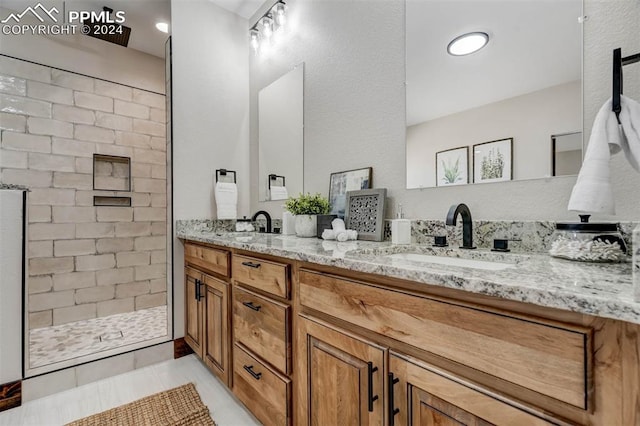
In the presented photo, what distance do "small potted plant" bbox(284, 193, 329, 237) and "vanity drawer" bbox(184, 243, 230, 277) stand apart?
44cm

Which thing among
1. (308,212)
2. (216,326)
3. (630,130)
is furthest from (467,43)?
(216,326)

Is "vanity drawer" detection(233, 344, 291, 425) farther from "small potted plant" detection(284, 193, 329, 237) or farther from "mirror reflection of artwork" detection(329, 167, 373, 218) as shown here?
"mirror reflection of artwork" detection(329, 167, 373, 218)

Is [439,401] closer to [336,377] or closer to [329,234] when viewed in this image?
[336,377]

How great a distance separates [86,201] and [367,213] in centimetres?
292

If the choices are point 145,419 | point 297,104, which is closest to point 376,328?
point 145,419

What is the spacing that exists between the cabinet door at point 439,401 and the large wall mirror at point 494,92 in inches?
33.3

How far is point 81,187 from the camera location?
117 inches

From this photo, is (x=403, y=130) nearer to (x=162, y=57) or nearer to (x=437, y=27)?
(x=437, y=27)

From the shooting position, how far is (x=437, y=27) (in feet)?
4.58

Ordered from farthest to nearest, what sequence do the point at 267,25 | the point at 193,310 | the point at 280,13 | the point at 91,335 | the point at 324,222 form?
the point at 91,335, the point at 267,25, the point at 280,13, the point at 193,310, the point at 324,222

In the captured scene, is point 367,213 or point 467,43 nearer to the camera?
point 467,43

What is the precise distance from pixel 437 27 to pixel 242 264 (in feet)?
4.75

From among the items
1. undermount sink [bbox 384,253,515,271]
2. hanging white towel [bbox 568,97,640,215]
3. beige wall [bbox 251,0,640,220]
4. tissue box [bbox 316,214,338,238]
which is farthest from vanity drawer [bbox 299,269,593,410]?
tissue box [bbox 316,214,338,238]

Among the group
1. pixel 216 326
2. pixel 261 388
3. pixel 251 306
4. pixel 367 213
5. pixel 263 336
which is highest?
pixel 367 213
